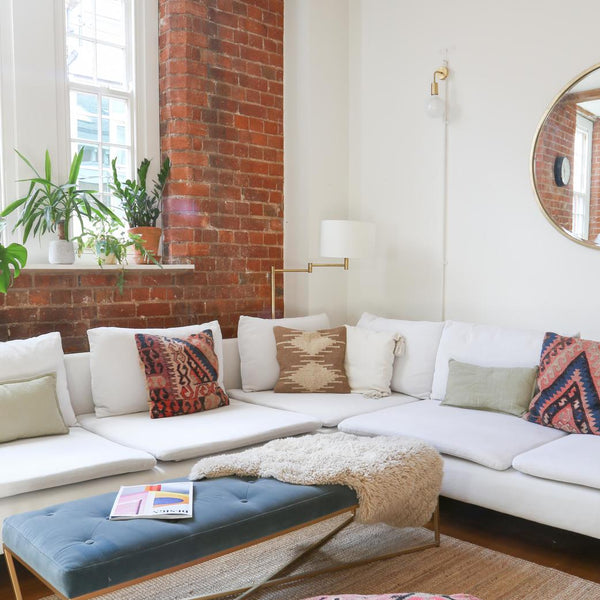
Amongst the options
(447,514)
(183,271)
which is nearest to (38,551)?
(447,514)

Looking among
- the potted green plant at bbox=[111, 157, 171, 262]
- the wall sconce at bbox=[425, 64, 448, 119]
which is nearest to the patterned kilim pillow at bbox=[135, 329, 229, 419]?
the potted green plant at bbox=[111, 157, 171, 262]

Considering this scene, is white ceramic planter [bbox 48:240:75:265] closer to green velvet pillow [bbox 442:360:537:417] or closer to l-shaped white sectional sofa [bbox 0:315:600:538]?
l-shaped white sectional sofa [bbox 0:315:600:538]

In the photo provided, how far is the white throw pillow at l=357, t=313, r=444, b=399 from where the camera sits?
13.3 feet

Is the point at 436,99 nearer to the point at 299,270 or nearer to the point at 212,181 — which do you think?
the point at 299,270

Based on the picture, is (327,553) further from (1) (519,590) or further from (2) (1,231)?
(2) (1,231)

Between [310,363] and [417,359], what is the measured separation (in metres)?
0.63

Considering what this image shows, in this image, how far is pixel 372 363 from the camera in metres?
4.12

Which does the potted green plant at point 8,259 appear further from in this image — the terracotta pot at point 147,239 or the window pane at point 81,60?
the window pane at point 81,60

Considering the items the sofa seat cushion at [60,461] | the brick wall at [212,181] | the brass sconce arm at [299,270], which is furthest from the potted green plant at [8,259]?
the brass sconce arm at [299,270]

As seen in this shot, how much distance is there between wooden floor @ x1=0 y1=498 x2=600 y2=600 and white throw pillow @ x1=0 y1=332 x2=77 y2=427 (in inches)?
31.1

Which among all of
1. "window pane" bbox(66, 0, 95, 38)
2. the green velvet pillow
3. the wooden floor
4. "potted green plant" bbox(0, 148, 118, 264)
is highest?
"window pane" bbox(66, 0, 95, 38)

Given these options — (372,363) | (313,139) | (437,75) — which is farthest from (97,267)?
(437,75)

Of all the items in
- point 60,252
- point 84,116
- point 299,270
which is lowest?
point 299,270

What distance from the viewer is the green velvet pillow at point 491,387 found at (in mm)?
3482
